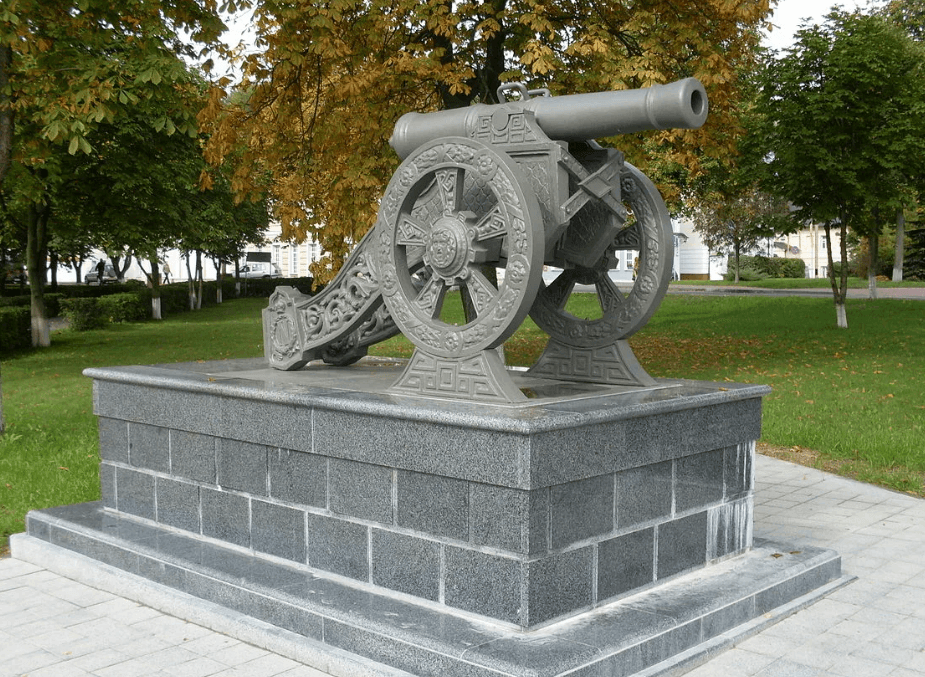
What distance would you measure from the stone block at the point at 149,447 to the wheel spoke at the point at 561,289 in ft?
8.49

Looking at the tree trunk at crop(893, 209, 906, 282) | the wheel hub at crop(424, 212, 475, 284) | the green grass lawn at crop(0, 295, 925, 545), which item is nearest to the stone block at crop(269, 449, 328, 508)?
the wheel hub at crop(424, 212, 475, 284)

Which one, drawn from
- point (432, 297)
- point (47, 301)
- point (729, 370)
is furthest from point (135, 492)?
point (47, 301)

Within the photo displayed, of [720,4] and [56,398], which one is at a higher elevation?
[720,4]

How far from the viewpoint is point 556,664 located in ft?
13.2

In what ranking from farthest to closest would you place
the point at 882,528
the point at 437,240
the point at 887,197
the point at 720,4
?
the point at 887,197 → the point at 720,4 → the point at 882,528 → the point at 437,240

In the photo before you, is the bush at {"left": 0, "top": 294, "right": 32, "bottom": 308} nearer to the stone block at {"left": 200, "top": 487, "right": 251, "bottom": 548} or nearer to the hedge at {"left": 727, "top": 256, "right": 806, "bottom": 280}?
the stone block at {"left": 200, "top": 487, "right": 251, "bottom": 548}

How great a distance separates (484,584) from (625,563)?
79 centimetres

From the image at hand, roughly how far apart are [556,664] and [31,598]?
3.38 metres

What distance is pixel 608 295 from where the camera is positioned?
6.15 meters

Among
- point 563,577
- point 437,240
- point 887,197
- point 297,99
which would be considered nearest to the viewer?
point 563,577

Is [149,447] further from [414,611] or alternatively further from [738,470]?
[738,470]

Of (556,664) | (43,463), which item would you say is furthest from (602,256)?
(43,463)

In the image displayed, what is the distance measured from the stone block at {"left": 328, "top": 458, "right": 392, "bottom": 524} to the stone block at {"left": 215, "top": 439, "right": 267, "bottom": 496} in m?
0.58

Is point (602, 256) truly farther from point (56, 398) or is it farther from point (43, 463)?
point (56, 398)
